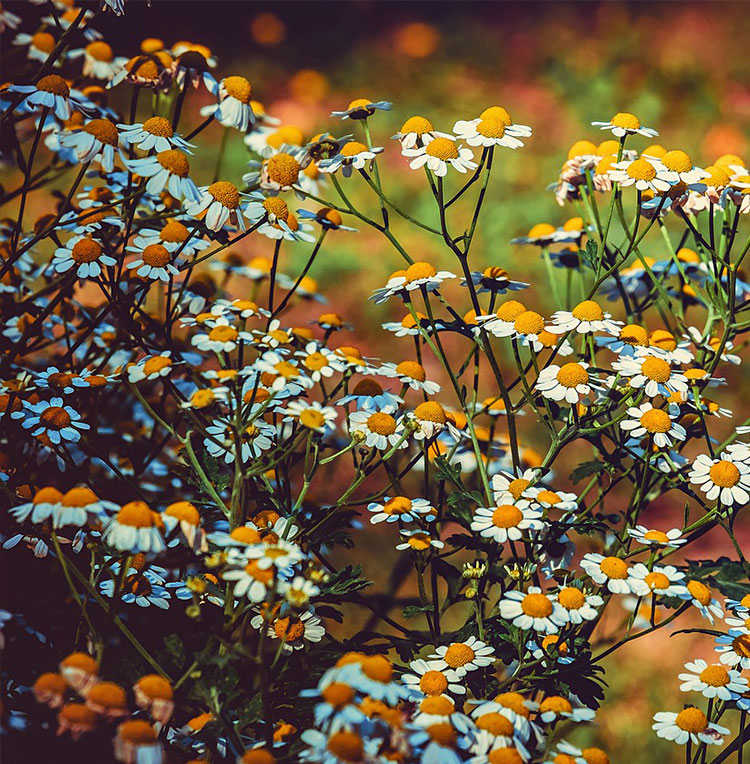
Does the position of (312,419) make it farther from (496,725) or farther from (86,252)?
(86,252)

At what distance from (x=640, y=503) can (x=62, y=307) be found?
Result: 0.96 metres

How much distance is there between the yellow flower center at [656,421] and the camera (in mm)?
1155

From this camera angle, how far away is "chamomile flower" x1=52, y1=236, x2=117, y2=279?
4.08 ft

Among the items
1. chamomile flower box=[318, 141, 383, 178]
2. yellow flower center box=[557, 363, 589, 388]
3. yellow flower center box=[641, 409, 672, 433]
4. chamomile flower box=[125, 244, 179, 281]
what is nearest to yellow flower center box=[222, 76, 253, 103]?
chamomile flower box=[318, 141, 383, 178]

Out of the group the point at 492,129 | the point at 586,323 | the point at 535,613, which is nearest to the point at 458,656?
the point at 535,613

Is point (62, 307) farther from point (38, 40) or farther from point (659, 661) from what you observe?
point (659, 661)

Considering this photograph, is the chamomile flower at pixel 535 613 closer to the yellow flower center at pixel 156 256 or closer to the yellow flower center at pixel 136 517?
the yellow flower center at pixel 136 517

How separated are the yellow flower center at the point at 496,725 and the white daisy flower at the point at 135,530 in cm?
36

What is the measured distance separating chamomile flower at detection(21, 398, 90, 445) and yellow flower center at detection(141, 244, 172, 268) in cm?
22

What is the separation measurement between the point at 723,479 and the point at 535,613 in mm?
327

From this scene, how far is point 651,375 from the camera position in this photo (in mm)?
1162

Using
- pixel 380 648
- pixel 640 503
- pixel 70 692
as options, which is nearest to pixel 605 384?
pixel 640 503

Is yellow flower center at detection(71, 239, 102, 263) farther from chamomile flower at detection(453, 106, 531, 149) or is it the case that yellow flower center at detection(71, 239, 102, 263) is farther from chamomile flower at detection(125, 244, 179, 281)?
chamomile flower at detection(453, 106, 531, 149)

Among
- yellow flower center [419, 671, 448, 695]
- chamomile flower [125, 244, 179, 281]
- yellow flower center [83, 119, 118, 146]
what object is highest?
yellow flower center [83, 119, 118, 146]
